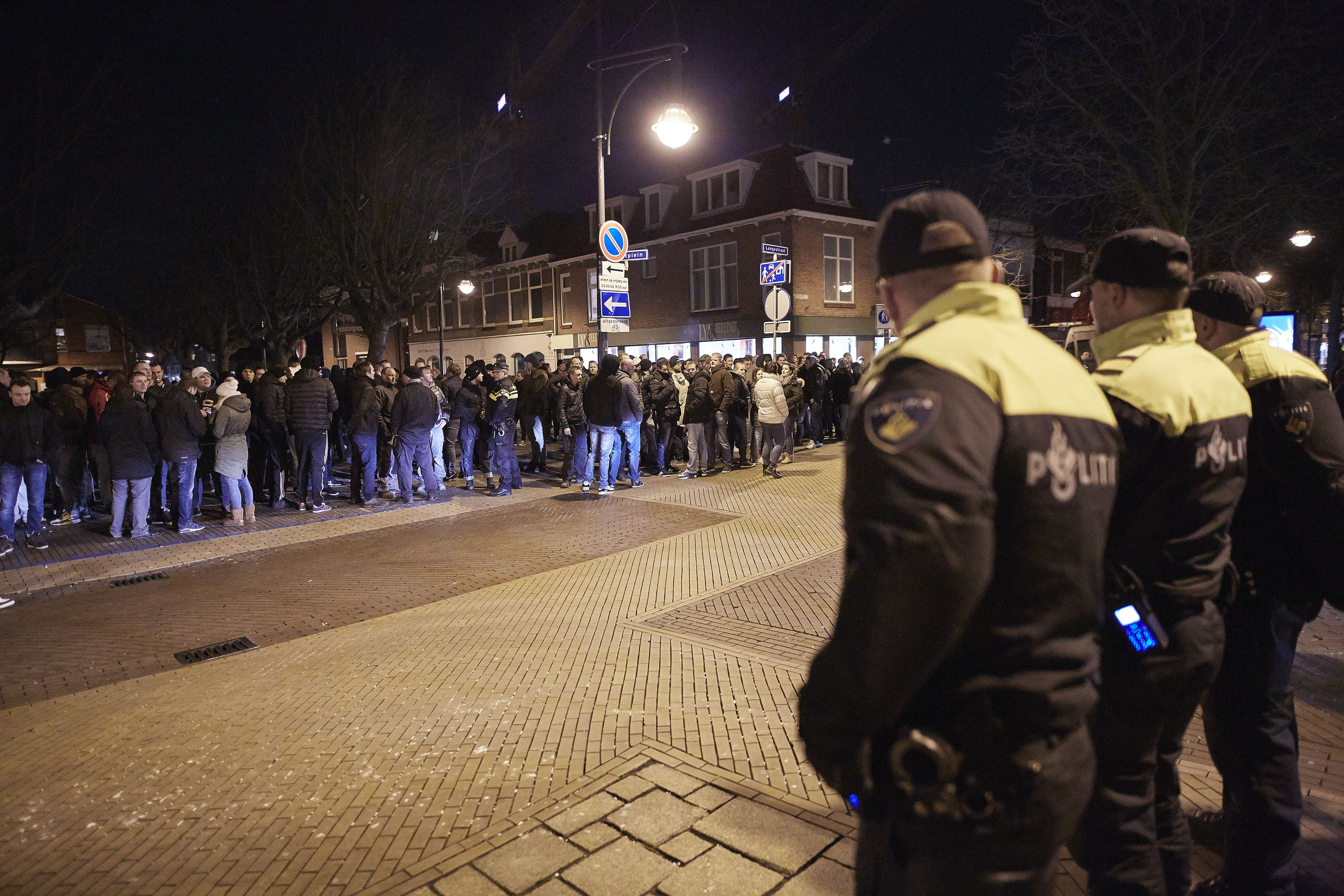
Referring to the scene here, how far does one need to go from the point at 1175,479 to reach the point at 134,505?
10.5m

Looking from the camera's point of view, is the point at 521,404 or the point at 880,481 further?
the point at 521,404

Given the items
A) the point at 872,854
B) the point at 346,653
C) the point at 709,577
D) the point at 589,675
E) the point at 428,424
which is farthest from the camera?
the point at 428,424

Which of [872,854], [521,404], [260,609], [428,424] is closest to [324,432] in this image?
[428,424]

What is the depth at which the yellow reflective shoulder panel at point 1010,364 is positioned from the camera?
1.47 meters

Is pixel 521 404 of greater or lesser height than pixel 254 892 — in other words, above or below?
above

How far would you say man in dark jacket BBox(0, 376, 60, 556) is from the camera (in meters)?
8.36

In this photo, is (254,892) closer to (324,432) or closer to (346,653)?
(346,653)

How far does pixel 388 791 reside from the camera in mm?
3355

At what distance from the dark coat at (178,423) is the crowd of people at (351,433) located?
0.02 m

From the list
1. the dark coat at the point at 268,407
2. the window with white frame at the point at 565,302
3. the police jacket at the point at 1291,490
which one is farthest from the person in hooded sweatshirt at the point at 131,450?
the window with white frame at the point at 565,302

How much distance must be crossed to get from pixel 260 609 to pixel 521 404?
651cm

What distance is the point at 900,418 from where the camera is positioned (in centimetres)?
139

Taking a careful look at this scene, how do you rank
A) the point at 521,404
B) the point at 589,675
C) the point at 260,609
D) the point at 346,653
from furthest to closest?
the point at 521,404, the point at 260,609, the point at 346,653, the point at 589,675

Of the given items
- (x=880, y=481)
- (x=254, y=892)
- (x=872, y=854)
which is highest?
(x=880, y=481)
